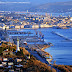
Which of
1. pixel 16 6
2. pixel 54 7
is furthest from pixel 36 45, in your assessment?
pixel 16 6

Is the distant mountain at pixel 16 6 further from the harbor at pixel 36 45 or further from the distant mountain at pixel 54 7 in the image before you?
the harbor at pixel 36 45

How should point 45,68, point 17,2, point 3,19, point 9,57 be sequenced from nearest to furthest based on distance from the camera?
point 45,68
point 9,57
point 3,19
point 17,2

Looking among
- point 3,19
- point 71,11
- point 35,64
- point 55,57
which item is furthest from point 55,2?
point 35,64

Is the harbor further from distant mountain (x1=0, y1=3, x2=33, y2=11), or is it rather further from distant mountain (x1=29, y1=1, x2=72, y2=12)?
distant mountain (x1=0, y1=3, x2=33, y2=11)

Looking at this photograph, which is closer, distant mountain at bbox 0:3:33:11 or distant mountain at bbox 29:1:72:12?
distant mountain at bbox 29:1:72:12

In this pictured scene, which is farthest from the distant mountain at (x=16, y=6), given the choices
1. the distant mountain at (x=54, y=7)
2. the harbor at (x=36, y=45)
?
the harbor at (x=36, y=45)

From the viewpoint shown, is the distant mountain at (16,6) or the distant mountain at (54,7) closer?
the distant mountain at (54,7)

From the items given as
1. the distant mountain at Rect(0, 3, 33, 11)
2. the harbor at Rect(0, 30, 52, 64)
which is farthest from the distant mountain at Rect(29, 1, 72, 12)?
the harbor at Rect(0, 30, 52, 64)

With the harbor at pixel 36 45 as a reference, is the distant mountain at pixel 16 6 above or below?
below

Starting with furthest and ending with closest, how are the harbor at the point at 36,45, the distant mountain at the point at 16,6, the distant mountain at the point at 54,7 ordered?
the distant mountain at the point at 16,6 → the distant mountain at the point at 54,7 → the harbor at the point at 36,45

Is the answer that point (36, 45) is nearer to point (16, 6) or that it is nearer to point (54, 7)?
point (54, 7)

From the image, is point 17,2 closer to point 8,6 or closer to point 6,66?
point 8,6
